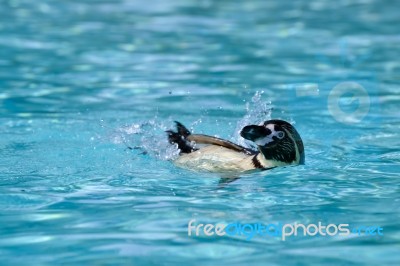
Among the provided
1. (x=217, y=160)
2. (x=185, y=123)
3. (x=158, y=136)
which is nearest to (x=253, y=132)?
(x=217, y=160)

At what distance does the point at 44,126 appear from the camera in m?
7.18

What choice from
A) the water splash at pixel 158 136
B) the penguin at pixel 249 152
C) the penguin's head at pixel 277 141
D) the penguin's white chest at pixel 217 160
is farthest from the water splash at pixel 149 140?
the penguin's head at pixel 277 141

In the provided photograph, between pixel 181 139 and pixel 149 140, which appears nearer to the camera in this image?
pixel 181 139

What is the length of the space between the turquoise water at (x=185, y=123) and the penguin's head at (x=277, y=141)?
0.15 m

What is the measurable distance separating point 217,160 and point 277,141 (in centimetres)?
41

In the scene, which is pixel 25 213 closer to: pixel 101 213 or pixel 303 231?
pixel 101 213

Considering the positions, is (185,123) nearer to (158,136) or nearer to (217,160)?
(158,136)

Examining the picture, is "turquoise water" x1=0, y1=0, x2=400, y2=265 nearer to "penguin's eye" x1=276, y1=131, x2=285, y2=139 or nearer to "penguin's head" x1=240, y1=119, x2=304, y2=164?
"penguin's head" x1=240, y1=119, x2=304, y2=164

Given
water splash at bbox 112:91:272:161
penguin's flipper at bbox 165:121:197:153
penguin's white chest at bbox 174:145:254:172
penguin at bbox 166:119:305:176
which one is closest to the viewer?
penguin at bbox 166:119:305:176

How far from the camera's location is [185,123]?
24.1 ft

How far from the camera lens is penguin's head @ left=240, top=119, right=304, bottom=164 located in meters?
5.08

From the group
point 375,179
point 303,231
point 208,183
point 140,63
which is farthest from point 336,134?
point 140,63

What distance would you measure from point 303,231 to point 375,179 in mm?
1265

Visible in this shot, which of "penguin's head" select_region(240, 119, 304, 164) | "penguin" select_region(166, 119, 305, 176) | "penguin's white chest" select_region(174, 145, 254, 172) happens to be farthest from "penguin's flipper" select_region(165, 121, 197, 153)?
"penguin's head" select_region(240, 119, 304, 164)
